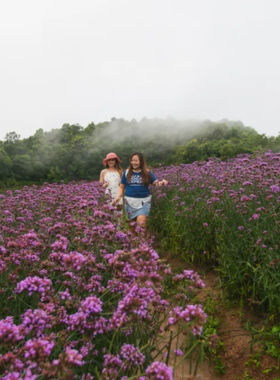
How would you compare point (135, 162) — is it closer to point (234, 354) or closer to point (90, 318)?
point (234, 354)

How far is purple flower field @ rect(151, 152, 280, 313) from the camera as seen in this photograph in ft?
8.92

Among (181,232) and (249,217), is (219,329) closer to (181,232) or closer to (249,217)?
(249,217)

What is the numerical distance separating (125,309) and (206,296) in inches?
99.6

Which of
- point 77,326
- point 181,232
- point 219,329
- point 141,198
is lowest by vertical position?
point 219,329

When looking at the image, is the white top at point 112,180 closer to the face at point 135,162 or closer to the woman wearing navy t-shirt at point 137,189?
the woman wearing navy t-shirt at point 137,189

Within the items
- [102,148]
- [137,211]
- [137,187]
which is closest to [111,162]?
[137,187]

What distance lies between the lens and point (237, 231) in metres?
3.28

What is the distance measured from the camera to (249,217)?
137 inches

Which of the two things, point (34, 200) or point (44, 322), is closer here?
point (44, 322)

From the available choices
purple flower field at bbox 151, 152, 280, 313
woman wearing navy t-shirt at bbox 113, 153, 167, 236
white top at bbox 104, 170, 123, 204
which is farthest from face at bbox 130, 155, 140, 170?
purple flower field at bbox 151, 152, 280, 313

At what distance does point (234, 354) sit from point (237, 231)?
125 cm

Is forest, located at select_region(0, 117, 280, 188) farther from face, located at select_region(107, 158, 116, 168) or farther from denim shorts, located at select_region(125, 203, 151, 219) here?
denim shorts, located at select_region(125, 203, 151, 219)

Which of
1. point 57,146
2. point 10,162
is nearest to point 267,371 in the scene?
point 10,162

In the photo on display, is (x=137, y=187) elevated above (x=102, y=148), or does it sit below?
above
